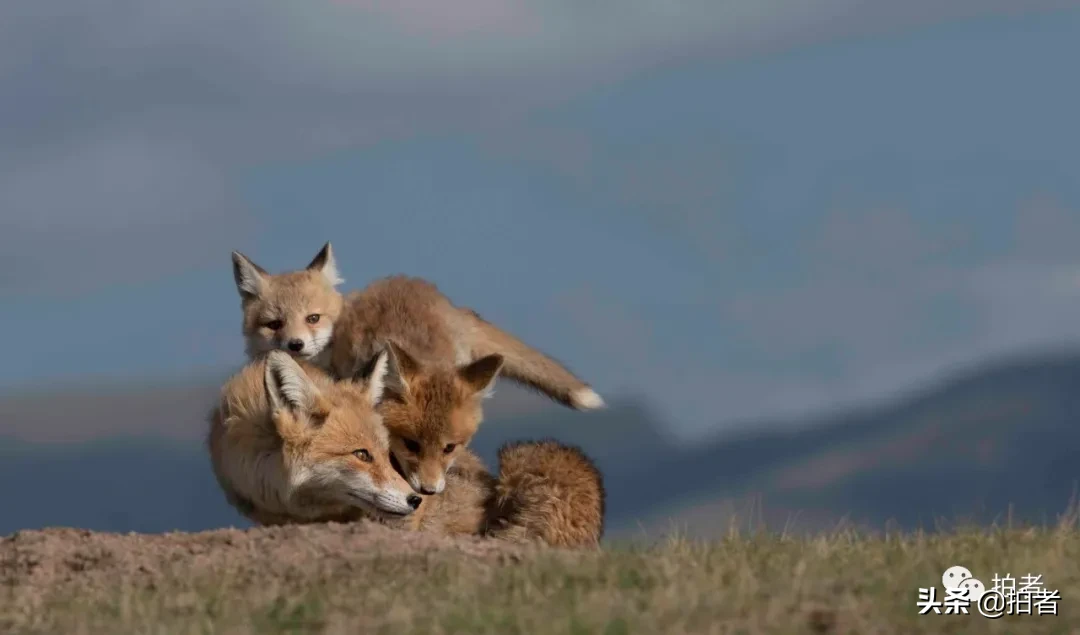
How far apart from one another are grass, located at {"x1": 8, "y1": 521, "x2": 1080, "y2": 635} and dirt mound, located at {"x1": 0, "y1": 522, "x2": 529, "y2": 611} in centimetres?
8

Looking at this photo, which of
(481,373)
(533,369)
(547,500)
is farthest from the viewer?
(533,369)

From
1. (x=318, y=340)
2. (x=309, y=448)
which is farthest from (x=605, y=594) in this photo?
(x=318, y=340)

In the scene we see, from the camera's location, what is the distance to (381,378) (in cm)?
881

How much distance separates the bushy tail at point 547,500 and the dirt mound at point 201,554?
1.42 m

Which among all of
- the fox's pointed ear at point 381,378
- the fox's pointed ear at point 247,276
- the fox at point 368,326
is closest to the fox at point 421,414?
the fox's pointed ear at point 381,378

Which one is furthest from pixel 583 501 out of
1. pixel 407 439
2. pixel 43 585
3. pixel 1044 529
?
pixel 43 585

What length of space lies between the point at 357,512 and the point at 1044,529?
404 centimetres

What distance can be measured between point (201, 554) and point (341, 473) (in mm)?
1093

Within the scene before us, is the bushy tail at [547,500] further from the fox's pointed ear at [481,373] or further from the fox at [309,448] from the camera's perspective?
the fox at [309,448]

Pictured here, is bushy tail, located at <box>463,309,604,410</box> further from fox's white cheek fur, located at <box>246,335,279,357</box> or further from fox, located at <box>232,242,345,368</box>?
fox's white cheek fur, located at <box>246,335,279,357</box>

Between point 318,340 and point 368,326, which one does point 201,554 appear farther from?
point 318,340

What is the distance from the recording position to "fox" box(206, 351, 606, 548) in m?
8.48

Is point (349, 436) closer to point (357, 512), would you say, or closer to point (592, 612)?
point (357, 512)

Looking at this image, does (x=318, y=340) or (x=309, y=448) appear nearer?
(x=309, y=448)
